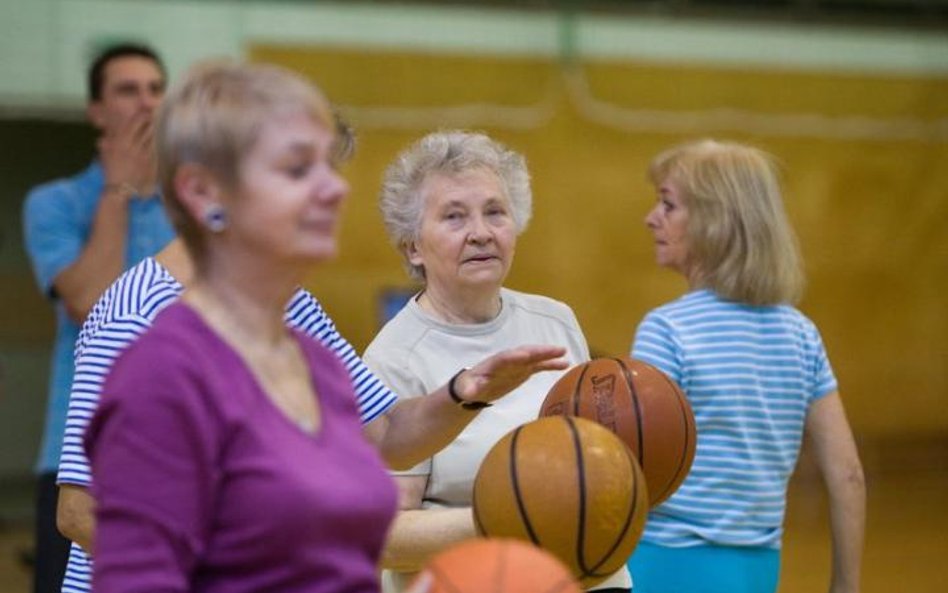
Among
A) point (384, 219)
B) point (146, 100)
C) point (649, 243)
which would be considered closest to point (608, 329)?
point (649, 243)

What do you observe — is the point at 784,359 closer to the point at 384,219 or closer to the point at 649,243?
the point at 384,219

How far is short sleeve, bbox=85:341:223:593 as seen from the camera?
1861 mm

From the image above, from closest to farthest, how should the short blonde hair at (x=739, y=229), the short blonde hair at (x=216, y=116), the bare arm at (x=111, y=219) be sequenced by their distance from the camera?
the short blonde hair at (x=216, y=116), the short blonde hair at (x=739, y=229), the bare arm at (x=111, y=219)

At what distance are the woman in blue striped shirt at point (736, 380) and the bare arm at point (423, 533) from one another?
89cm

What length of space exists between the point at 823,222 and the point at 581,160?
2.10 m

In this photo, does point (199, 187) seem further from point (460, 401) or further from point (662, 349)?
point (662, 349)

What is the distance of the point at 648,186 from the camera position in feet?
38.1

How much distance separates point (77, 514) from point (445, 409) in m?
0.70

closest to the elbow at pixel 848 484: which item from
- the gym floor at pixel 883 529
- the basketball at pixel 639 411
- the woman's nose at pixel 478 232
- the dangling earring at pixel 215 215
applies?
the basketball at pixel 639 411

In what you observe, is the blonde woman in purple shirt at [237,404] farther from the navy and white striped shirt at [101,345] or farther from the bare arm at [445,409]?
the navy and white striped shirt at [101,345]

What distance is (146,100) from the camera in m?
4.77

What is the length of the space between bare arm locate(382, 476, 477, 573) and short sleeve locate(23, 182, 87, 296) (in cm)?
178

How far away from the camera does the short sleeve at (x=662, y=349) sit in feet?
12.9

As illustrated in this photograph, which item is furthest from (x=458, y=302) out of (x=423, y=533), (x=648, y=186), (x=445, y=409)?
(x=648, y=186)
